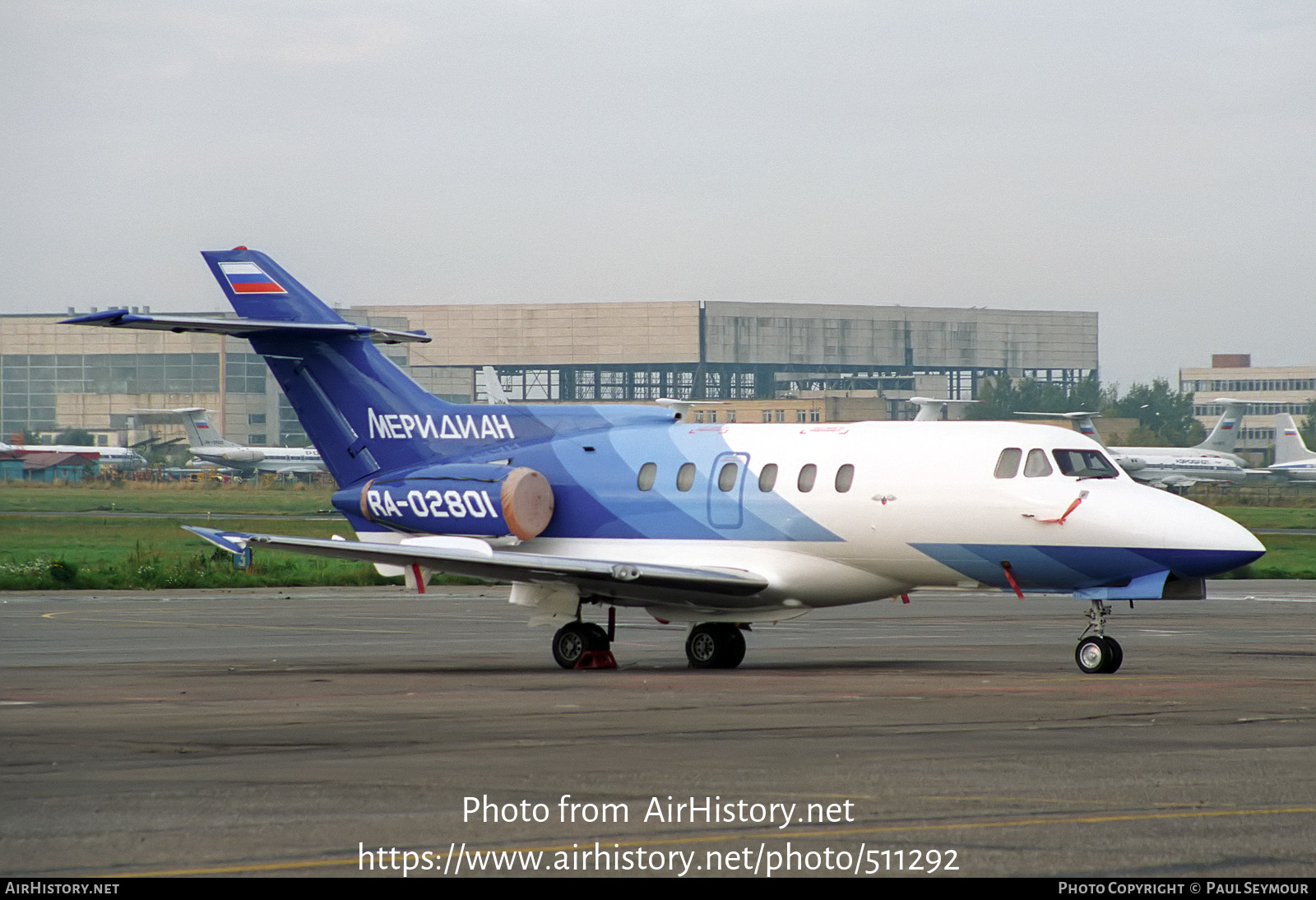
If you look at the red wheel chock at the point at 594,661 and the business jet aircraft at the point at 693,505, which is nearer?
the business jet aircraft at the point at 693,505

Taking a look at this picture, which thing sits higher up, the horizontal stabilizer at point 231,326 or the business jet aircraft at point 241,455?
the horizontal stabilizer at point 231,326

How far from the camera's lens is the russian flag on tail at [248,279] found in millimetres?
24906

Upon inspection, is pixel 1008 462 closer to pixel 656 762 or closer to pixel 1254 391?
pixel 656 762

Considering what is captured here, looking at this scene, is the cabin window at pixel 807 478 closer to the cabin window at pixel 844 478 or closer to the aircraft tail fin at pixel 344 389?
the cabin window at pixel 844 478

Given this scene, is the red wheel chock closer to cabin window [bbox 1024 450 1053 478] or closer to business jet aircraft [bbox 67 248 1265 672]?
business jet aircraft [bbox 67 248 1265 672]

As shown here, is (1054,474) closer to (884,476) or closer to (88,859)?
(884,476)

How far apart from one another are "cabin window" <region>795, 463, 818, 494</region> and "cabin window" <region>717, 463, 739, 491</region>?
96 centimetres

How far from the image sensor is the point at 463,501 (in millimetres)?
23469

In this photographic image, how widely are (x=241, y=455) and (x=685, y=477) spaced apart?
293ft

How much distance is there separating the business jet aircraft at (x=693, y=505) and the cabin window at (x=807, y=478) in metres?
0.02

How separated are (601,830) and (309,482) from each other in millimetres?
108272

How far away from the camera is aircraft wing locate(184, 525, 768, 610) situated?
811 inches

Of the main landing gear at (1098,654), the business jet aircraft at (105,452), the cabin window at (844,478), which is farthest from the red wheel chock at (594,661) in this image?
the business jet aircraft at (105,452)

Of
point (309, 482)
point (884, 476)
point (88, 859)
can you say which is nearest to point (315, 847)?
point (88, 859)
